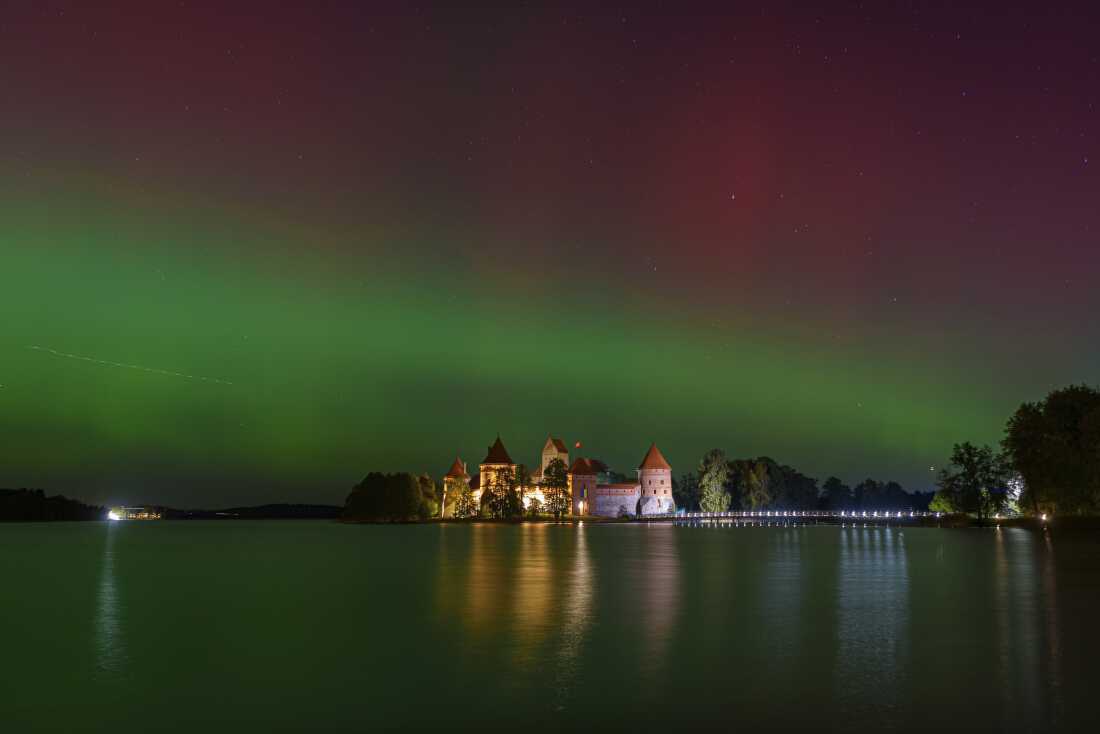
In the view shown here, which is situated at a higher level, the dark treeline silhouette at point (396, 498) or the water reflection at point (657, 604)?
the dark treeline silhouette at point (396, 498)

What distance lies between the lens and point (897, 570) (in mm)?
48531

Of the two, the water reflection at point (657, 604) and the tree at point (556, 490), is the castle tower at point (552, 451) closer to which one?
the tree at point (556, 490)

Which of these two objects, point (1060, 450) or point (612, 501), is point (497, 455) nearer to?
point (612, 501)

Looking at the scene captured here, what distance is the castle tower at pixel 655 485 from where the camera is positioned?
187 metres

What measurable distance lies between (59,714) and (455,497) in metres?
164

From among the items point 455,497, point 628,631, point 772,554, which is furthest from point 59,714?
point 455,497

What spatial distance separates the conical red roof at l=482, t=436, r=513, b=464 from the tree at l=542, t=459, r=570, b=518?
43.0ft

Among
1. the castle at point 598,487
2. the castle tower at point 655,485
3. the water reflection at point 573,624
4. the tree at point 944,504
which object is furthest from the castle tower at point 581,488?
the water reflection at point 573,624

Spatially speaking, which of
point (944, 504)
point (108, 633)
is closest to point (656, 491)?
point (944, 504)

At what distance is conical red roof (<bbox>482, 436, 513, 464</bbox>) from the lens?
603ft

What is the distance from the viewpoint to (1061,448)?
261 feet

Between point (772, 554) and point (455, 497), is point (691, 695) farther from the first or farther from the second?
point (455, 497)

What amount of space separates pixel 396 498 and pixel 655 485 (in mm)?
59286

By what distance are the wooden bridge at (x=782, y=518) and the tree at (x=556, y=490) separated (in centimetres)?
1544
